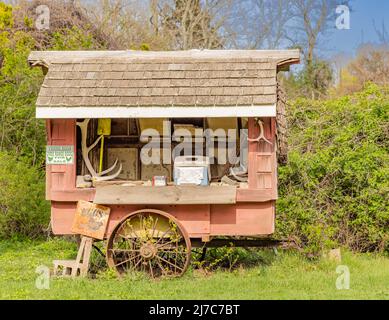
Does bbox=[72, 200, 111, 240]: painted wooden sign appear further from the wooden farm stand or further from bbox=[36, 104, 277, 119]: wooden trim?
bbox=[36, 104, 277, 119]: wooden trim

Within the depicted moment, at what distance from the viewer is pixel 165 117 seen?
10633mm

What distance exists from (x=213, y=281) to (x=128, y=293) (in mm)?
1394

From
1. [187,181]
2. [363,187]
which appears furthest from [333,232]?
[187,181]

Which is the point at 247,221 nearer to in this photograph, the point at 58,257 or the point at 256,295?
the point at 256,295

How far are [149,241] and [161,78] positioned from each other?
7.84ft

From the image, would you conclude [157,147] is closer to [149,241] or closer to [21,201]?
[149,241]

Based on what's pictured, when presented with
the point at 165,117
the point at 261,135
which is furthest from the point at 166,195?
the point at 261,135

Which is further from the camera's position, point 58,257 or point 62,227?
point 58,257

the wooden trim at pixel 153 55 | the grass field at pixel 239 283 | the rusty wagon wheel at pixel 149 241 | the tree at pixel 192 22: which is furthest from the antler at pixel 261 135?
the tree at pixel 192 22

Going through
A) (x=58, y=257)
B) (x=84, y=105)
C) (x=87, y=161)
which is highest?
(x=84, y=105)

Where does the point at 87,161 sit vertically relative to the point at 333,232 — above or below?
above

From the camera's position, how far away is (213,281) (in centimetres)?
1029
